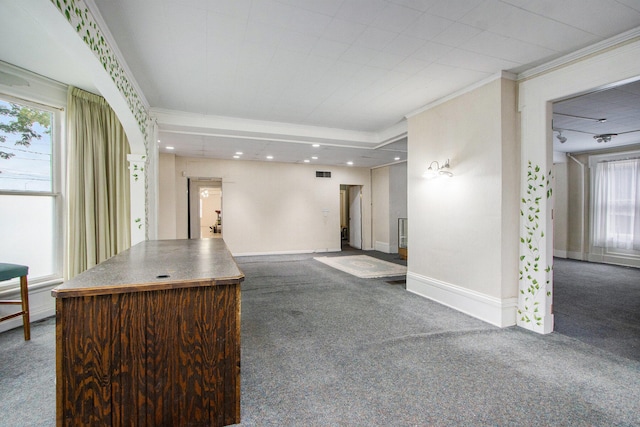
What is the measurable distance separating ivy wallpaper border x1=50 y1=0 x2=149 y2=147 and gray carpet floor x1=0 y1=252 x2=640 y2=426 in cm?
233

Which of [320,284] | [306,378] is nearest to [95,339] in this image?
[306,378]

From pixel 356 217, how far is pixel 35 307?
7.46 metres

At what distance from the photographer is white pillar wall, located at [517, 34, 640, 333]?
284 cm

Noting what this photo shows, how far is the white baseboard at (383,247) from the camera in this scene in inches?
333

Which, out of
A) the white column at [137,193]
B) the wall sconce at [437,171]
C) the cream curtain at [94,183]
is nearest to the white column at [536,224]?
the wall sconce at [437,171]

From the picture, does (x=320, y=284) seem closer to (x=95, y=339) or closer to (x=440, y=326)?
(x=440, y=326)

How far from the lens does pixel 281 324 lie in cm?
318

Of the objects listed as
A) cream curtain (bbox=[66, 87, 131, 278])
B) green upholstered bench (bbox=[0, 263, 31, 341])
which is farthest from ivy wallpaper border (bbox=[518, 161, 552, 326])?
green upholstered bench (bbox=[0, 263, 31, 341])

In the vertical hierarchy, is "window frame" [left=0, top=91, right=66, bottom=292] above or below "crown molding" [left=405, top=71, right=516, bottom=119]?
below

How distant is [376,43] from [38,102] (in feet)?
11.8

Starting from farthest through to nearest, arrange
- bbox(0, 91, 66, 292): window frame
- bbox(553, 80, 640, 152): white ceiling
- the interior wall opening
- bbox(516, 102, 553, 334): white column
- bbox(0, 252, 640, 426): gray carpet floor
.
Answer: bbox(553, 80, 640, 152): white ceiling → bbox(0, 91, 66, 292): window frame → the interior wall opening → bbox(516, 102, 553, 334): white column → bbox(0, 252, 640, 426): gray carpet floor

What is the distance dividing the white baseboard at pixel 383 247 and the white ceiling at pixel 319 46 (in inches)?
190

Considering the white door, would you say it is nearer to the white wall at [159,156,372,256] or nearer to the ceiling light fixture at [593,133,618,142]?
the white wall at [159,156,372,256]

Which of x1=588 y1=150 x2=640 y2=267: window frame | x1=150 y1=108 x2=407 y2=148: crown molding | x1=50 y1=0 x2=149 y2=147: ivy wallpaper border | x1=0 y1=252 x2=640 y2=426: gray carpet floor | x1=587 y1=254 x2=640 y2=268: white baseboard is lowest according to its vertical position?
x1=0 y1=252 x2=640 y2=426: gray carpet floor
